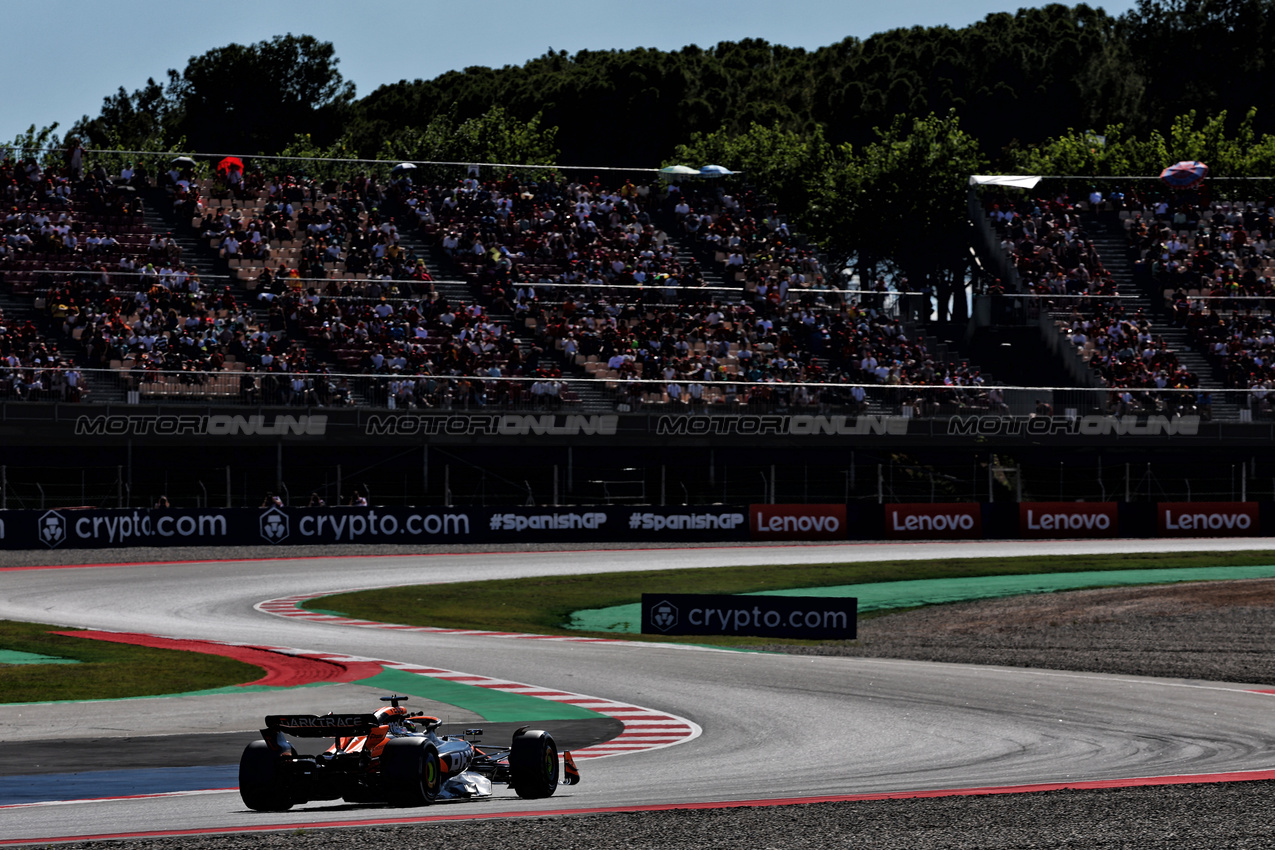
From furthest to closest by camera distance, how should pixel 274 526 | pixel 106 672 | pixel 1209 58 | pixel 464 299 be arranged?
pixel 1209 58
pixel 464 299
pixel 274 526
pixel 106 672

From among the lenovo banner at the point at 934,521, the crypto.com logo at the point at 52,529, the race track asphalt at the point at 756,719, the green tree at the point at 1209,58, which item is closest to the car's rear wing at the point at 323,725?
the race track asphalt at the point at 756,719

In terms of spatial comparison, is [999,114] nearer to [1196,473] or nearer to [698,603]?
[1196,473]

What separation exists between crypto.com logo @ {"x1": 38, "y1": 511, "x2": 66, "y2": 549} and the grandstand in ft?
3.54

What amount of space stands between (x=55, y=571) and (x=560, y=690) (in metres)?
18.2

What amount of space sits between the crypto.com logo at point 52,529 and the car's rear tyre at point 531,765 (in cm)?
2721

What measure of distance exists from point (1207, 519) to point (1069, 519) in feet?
11.9

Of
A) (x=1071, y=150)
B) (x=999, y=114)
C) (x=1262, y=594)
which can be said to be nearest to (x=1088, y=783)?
(x=1262, y=594)

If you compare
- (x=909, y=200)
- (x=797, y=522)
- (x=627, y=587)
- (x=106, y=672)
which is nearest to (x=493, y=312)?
(x=797, y=522)

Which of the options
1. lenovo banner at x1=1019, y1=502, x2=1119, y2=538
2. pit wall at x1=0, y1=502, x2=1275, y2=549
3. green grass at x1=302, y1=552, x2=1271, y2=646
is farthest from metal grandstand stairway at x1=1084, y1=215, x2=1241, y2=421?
green grass at x1=302, y1=552, x2=1271, y2=646

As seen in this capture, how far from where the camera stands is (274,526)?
3656cm

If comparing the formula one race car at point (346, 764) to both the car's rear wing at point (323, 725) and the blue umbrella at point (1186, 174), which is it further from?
the blue umbrella at point (1186, 174)

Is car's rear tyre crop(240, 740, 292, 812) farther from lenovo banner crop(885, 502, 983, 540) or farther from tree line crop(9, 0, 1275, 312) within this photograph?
tree line crop(9, 0, 1275, 312)

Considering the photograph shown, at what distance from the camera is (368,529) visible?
3753cm

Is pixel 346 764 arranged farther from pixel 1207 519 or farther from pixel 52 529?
pixel 1207 519
